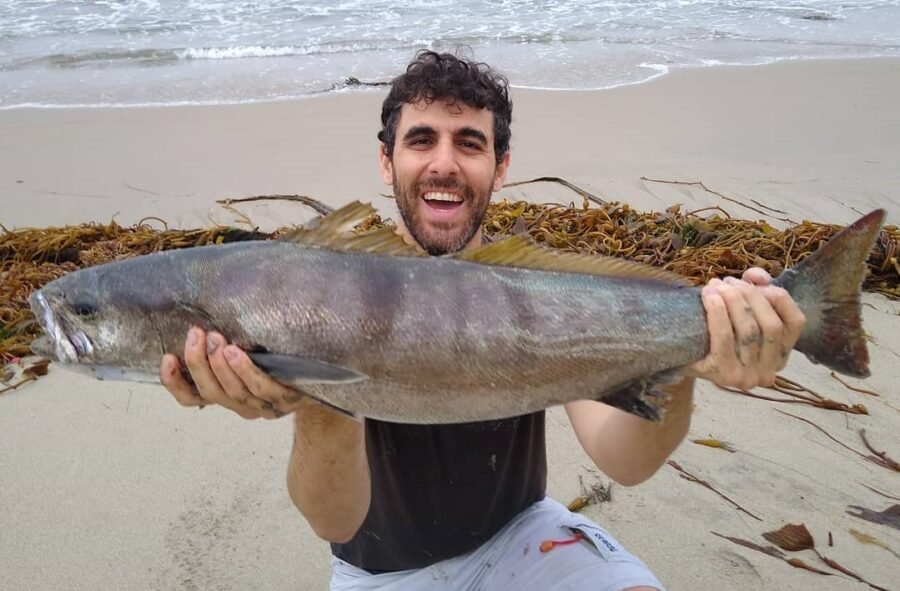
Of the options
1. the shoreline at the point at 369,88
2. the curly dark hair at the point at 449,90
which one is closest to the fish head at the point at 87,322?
the curly dark hair at the point at 449,90

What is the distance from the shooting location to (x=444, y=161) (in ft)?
10.8

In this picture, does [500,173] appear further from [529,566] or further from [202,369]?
[202,369]

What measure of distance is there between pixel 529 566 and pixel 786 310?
4.87ft

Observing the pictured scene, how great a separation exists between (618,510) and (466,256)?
2224 millimetres

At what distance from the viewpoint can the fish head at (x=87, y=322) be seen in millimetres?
2302

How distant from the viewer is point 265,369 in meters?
2.20

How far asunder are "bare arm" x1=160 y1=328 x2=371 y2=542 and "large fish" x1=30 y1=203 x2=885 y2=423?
0.07 m

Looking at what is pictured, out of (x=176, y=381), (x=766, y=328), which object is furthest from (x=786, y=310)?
(x=176, y=381)

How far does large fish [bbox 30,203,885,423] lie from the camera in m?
2.23

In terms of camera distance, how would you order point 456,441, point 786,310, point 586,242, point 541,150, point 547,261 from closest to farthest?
point 786,310 < point 547,261 < point 456,441 < point 586,242 < point 541,150

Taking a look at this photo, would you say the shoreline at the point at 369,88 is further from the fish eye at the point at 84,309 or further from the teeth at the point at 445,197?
the fish eye at the point at 84,309

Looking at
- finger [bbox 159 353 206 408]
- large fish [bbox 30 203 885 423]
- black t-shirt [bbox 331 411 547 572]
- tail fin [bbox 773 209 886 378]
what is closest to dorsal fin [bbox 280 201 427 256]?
large fish [bbox 30 203 885 423]

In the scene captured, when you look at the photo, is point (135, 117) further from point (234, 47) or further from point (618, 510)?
point (618, 510)

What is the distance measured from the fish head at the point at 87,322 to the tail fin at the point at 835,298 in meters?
2.15
